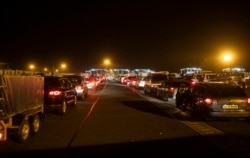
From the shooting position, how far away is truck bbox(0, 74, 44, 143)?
10.5m

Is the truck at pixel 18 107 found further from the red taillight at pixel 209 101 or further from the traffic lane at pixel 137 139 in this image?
the red taillight at pixel 209 101

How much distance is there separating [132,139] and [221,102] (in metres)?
5.13

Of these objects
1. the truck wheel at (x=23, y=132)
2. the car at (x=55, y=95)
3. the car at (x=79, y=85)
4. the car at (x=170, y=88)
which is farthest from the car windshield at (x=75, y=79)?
the truck wheel at (x=23, y=132)

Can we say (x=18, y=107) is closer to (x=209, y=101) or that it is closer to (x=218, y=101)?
(x=209, y=101)

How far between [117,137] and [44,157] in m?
3.23

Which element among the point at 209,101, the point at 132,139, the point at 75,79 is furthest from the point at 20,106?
the point at 75,79

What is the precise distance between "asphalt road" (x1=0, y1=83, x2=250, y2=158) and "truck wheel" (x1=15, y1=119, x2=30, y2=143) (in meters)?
0.16

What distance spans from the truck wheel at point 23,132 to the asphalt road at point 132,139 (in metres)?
0.16

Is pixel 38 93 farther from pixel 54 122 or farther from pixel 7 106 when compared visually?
pixel 7 106

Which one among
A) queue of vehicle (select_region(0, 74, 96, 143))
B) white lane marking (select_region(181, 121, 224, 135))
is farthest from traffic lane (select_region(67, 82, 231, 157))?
queue of vehicle (select_region(0, 74, 96, 143))

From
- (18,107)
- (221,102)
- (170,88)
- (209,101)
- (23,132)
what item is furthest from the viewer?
(170,88)

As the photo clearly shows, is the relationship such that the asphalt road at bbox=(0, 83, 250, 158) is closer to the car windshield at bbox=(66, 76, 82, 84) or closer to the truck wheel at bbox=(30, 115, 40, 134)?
the truck wheel at bbox=(30, 115, 40, 134)

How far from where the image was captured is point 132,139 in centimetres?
1205

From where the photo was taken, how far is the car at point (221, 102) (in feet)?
52.0
